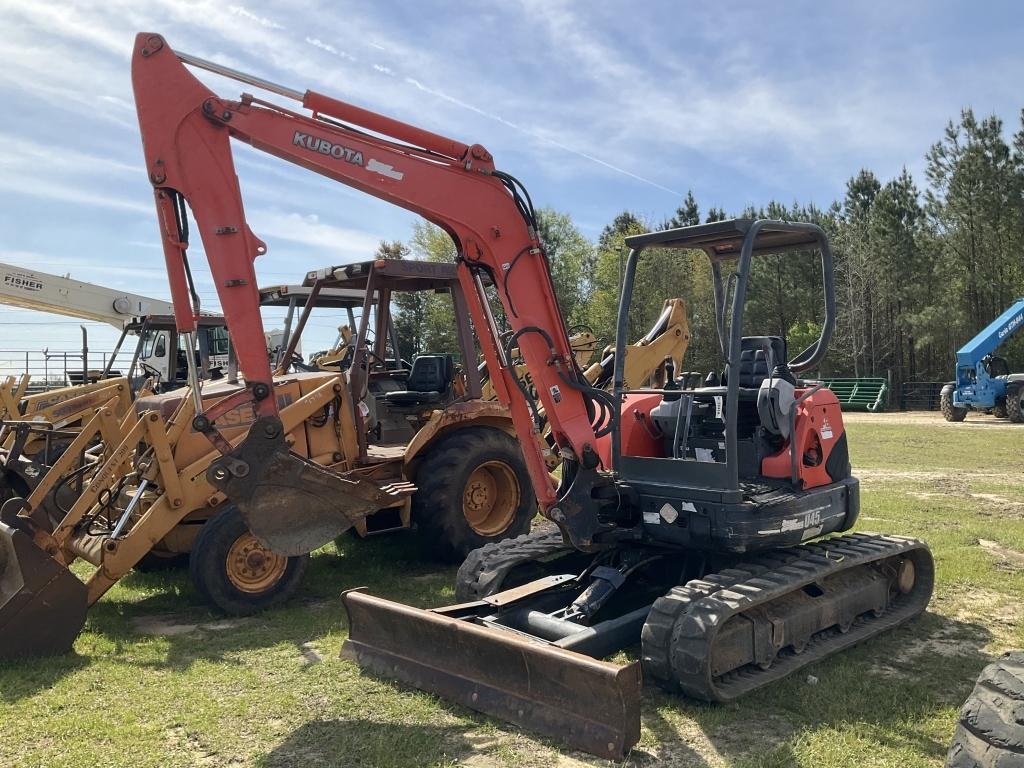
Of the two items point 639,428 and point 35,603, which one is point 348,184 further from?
point 35,603

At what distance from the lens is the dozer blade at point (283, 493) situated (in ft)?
15.3

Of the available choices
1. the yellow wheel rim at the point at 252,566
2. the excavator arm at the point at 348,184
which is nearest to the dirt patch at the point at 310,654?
the yellow wheel rim at the point at 252,566

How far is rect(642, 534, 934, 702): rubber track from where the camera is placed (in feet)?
14.4

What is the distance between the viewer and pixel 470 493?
8.11m

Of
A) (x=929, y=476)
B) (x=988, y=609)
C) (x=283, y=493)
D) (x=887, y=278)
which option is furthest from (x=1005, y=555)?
(x=887, y=278)

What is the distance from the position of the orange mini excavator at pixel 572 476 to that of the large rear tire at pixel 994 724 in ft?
4.63

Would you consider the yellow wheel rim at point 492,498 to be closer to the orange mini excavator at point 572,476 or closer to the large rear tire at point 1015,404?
the orange mini excavator at point 572,476

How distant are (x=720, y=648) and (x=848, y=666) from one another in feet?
3.51

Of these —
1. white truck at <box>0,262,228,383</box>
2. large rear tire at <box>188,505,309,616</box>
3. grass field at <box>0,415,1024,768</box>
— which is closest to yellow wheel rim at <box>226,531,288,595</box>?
large rear tire at <box>188,505,309,616</box>

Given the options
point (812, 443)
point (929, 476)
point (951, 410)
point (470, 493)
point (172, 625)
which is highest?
point (812, 443)

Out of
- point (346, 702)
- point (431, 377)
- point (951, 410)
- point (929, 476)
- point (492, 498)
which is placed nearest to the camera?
point (346, 702)

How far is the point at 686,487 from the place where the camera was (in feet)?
17.1

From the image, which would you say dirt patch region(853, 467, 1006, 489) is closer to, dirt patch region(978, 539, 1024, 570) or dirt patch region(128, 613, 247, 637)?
dirt patch region(978, 539, 1024, 570)

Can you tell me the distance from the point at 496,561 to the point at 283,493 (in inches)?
63.0
